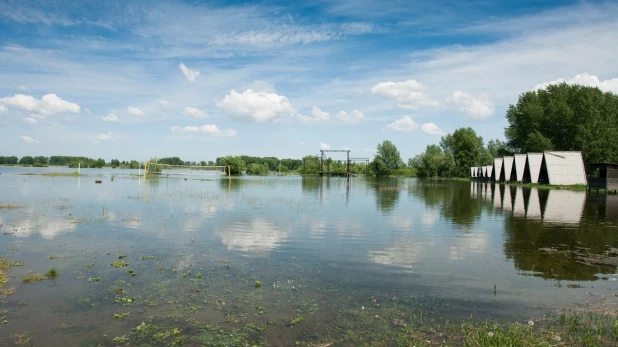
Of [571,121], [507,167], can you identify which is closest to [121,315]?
[507,167]

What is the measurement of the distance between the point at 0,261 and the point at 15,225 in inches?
300

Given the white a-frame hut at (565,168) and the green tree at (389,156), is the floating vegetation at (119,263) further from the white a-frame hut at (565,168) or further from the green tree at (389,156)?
the green tree at (389,156)

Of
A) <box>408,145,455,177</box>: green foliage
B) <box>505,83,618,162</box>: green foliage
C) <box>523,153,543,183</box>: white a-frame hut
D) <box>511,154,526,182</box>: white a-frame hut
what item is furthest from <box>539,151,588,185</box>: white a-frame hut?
<box>408,145,455,177</box>: green foliage

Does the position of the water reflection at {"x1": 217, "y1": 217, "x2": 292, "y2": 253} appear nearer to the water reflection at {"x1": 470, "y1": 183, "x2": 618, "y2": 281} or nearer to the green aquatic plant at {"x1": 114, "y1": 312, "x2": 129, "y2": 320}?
the green aquatic plant at {"x1": 114, "y1": 312, "x2": 129, "y2": 320}

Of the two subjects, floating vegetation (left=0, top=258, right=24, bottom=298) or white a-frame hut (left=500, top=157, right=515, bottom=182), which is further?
white a-frame hut (left=500, top=157, right=515, bottom=182)

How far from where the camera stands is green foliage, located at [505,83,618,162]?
73.8m

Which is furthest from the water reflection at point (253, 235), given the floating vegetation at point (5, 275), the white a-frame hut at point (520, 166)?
the white a-frame hut at point (520, 166)

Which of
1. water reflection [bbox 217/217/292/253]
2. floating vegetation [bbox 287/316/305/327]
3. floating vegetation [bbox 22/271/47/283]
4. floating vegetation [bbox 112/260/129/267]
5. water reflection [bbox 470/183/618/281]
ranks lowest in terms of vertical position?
floating vegetation [bbox 287/316/305/327]

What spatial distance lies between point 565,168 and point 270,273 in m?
57.5

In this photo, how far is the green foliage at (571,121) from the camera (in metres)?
73.8

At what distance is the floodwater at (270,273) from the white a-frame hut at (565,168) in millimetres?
39234

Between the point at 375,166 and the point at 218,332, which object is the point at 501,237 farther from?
the point at 375,166

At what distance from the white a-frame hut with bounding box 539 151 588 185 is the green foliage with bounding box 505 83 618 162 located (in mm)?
21228

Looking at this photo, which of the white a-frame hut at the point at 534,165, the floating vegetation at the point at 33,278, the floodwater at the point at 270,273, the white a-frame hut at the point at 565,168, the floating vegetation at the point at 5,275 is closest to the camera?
the floodwater at the point at 270,273
